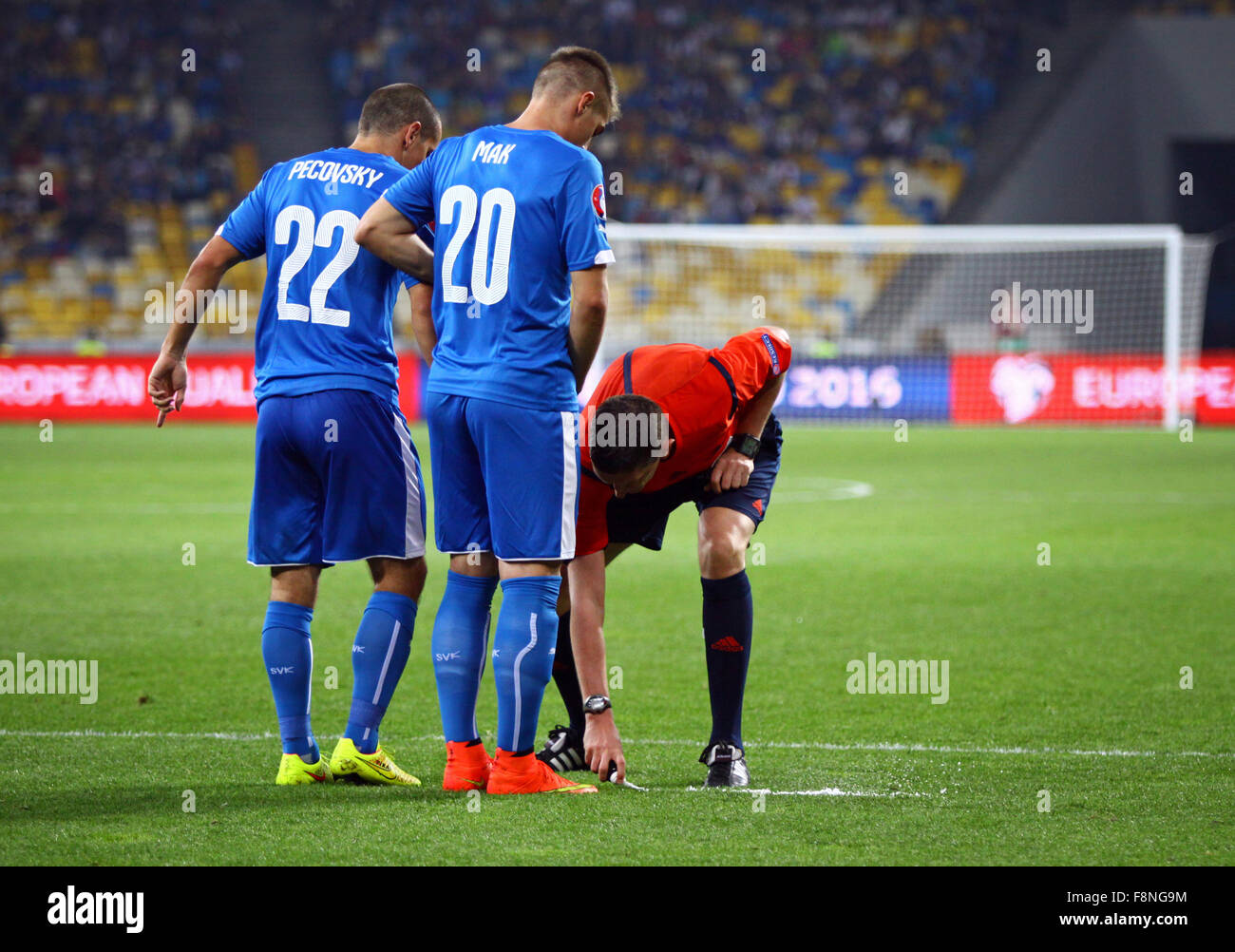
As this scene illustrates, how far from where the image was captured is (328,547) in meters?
4.70

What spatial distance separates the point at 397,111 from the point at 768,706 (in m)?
2.61

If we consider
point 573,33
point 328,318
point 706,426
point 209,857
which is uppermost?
point 573,33

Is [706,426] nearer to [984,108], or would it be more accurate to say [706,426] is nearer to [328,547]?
[328,547]

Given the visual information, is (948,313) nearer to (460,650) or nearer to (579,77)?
(579,77)

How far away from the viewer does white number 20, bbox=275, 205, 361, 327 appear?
4730 millimetres

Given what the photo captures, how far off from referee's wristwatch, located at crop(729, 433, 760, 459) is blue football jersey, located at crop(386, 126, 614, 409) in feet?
2.39

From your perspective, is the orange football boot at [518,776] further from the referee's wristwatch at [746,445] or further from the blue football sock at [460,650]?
the referee's wristwatch at [746,445]

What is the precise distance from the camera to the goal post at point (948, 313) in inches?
964

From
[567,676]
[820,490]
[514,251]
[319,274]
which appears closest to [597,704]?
[567,676]

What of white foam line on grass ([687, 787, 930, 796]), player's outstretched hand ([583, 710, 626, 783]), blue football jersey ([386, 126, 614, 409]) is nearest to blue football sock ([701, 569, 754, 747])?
white foam line on grass ([687, 787, 930, 796])

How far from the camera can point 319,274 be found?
4.76 metres

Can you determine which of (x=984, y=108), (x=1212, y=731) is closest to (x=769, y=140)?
(x=984, y=108)

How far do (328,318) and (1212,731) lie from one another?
3.32 metres

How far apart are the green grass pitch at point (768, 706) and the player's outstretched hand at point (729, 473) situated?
88 cm
